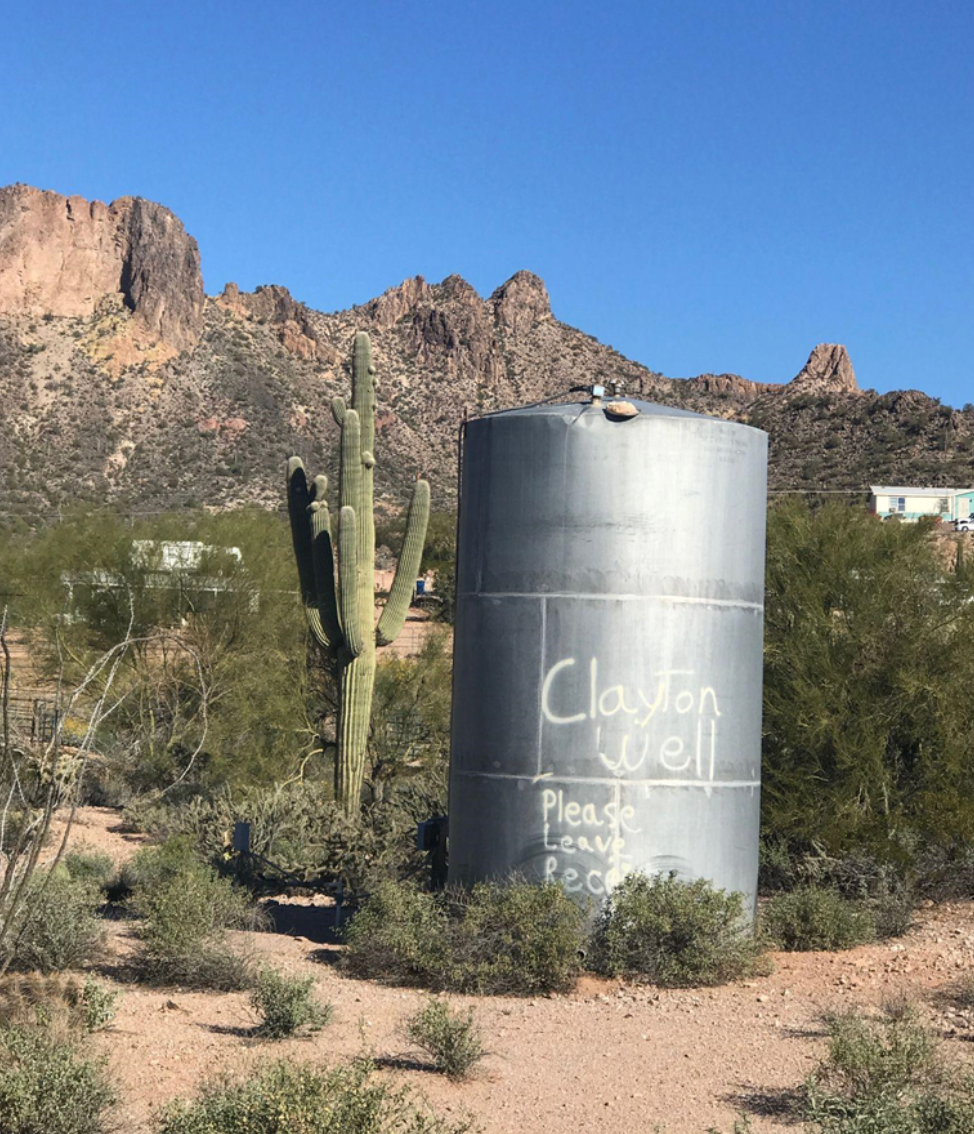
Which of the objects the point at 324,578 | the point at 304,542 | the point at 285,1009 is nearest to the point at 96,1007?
the point at 285,1009

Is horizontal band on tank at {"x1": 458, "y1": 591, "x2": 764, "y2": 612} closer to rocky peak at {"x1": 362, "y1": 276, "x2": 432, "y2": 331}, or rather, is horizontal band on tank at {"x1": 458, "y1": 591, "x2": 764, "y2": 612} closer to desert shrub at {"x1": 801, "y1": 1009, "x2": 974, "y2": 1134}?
desert shrub at {"x1": 801, "y1": 1009, "x2": 974, "y2": 1134}

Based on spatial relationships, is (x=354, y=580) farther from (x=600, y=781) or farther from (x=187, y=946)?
(x=187, y=946)

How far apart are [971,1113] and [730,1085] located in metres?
1.79

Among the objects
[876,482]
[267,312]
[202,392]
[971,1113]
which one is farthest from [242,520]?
[267,312]

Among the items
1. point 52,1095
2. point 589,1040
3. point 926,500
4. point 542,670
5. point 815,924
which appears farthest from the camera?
point 926,500

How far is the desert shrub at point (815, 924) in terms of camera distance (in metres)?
10.6

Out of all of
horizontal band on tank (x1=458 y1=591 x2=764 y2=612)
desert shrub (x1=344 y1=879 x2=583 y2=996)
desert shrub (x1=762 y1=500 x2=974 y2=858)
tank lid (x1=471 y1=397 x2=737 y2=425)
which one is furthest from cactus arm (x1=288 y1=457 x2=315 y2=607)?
desert shrub (x1=344 y1=879 x2=583 y2=996)

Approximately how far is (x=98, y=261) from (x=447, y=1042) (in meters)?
89.0

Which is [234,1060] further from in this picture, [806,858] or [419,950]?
[806,858]

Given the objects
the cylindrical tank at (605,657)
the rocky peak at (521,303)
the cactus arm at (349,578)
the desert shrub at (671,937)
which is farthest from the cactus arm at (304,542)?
the rocky peak at (521,303)

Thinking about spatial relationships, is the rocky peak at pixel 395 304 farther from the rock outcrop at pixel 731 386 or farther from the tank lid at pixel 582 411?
the tank lid at pixel 582 411

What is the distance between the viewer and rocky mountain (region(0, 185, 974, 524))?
6147cm

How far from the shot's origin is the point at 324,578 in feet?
50.5

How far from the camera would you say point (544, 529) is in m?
10.4
